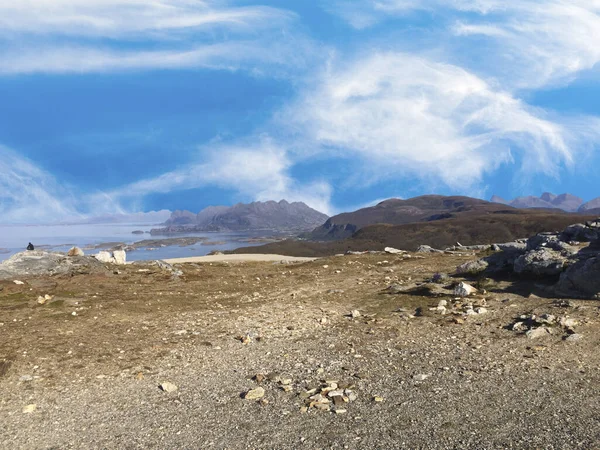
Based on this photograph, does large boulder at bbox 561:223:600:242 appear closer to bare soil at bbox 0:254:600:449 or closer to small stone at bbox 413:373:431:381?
bare soil at bbox 0:254:600:449

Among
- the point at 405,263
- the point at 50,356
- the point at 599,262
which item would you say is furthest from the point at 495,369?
the point at 405,263

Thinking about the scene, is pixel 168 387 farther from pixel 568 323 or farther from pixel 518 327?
pixel 568 323

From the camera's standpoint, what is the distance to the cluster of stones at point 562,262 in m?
18.0

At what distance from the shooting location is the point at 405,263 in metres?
33.8

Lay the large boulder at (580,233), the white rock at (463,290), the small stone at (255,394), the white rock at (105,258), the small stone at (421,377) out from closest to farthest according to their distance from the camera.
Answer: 1. the small stone at (255,394)
2. the small stone at (421,377)
3. the white rock at (463,290)
4. the large boulder at (580,233)
5. the white rock at (105,258)

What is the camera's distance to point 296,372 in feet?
39.9

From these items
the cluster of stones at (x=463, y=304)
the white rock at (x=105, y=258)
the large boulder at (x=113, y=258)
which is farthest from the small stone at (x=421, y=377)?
the white rock at (x=105, y=258)

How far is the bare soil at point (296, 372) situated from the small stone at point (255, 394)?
0.61 feet

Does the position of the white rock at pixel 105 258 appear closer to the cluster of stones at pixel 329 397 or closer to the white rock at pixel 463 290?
the white rock at pixel 463 290

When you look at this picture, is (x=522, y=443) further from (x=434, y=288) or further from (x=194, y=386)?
(x=434, y=288)

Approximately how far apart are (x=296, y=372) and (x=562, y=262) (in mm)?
15385

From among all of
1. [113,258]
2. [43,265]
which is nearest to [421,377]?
[43,265]

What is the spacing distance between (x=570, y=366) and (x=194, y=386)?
9.58 metres

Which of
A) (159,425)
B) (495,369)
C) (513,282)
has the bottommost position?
(159,425)
